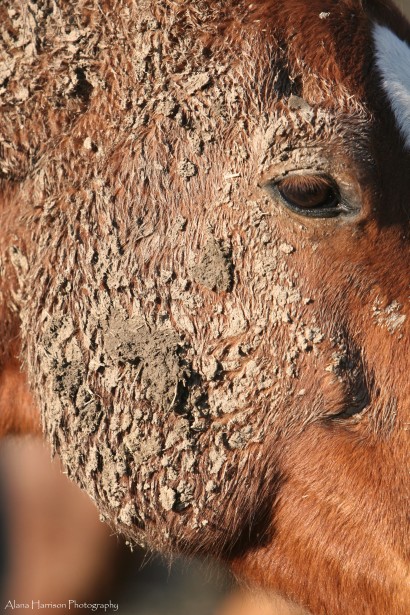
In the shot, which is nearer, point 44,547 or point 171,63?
point 171,63

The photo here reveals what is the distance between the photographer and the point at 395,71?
1.68 m

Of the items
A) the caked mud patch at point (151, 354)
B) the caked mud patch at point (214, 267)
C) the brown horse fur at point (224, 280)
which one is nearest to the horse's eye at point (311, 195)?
the brown horse fur at point (224, 280)

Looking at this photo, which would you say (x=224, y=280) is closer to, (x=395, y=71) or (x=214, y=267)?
(x=214, y=267)

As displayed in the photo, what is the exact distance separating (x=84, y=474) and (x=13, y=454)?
2.01 meters

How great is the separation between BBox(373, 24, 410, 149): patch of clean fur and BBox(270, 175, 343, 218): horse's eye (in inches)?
7.3

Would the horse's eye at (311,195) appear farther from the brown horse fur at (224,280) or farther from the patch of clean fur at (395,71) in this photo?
the patch of clean fur at (395,71)

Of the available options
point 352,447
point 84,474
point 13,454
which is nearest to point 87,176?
point 84,474

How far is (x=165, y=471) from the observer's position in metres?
1.75

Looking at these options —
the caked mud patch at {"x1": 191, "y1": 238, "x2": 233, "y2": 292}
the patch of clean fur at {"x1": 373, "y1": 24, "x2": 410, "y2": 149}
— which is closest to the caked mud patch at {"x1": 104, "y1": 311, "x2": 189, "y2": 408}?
the caked mud patch at {"x1": 191, "y1": 238, "x2": 233, "y2": 292}

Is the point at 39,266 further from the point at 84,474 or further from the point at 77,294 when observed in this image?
the point at 84,474

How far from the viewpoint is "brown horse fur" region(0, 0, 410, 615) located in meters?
1.65

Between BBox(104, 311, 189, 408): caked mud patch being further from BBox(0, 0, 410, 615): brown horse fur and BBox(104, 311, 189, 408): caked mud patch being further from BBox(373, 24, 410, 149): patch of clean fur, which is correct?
BBox(373, 24, 410, 149): patch of clean fur

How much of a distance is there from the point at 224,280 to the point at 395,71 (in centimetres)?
56

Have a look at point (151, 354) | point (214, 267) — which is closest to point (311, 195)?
point (214, 267)
